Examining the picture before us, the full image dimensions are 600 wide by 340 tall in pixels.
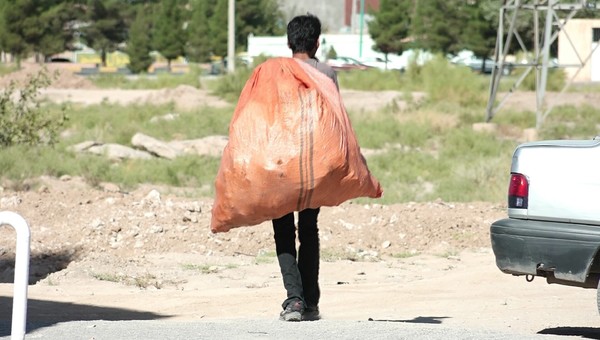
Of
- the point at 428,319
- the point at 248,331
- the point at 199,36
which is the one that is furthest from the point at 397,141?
the point at 199,36

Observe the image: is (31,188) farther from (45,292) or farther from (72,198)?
(45,292)

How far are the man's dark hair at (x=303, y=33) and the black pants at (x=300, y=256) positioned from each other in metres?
1.00

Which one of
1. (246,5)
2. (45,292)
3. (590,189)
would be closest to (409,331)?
(590,189)

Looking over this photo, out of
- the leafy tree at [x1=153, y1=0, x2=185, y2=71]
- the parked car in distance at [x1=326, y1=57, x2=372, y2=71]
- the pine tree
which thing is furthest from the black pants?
the pine tree

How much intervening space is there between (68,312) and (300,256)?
254 centimetres

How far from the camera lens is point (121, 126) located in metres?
27.7

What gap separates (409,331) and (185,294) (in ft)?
11.9

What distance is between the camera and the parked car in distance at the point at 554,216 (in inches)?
283

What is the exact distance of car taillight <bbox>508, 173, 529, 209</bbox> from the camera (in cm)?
751

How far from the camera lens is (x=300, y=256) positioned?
24.8 feet

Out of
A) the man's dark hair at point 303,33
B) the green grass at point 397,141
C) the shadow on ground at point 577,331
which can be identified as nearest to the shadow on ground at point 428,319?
the shadow on ground at point 577,331

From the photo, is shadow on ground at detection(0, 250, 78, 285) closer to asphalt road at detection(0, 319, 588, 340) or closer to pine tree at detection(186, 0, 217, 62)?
asphalt road at detection(0, 319, 588, 340)

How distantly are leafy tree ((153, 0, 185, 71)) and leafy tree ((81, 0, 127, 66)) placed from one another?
4487mm

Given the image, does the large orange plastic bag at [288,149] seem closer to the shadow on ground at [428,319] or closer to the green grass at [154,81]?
the shadow on ground at [428,319]
